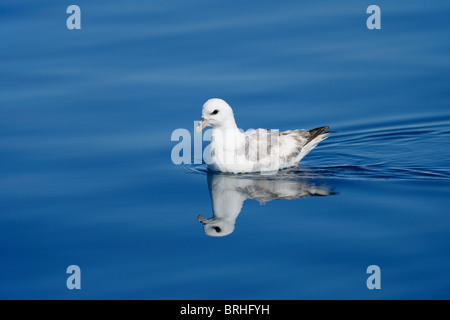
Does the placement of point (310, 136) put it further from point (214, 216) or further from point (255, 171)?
point (214, 216)

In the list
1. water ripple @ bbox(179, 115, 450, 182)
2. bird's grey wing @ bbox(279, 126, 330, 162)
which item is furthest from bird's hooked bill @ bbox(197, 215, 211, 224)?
bird's grey wing @ bbox(279, 126, 330, 162)

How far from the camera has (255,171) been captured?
11625 mm

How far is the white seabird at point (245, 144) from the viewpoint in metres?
11.4

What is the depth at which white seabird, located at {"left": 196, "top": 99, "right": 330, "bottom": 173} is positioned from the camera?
11352mm

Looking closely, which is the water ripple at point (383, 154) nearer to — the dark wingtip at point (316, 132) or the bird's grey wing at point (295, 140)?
the bird's grey wing at point (295, 140)

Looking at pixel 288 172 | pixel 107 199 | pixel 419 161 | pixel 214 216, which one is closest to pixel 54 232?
pixel 107 199

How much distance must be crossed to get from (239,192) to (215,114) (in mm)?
1259

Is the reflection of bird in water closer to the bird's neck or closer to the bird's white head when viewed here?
the bird's neck

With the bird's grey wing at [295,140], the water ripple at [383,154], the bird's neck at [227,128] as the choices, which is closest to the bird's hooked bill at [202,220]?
the water ripple at [383,154]

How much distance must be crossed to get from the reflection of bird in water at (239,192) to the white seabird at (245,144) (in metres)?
0.20

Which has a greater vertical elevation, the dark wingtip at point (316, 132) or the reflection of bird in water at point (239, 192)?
the dark wingtip at point (316, 132)

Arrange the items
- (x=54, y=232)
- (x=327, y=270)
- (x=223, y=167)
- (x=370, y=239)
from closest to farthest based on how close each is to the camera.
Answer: (x=327, y=270) < (x=370, y=239) < (x=54, y=232) < (x=223, y=167)

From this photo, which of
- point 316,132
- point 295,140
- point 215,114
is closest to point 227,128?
point 215,114

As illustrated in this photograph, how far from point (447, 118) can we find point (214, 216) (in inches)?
205
